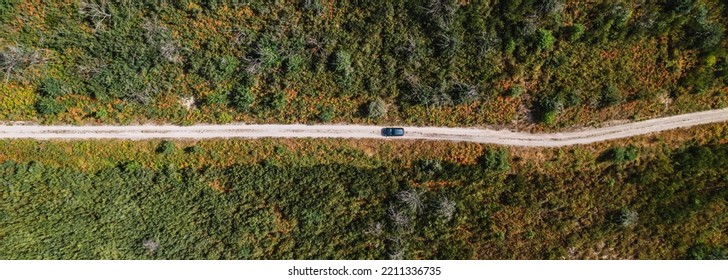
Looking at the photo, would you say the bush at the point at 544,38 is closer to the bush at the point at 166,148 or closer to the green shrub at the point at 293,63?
the green shrub at the point at 293,63

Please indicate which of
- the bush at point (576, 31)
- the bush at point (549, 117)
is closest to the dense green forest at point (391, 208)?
the bush at point (549, 117)

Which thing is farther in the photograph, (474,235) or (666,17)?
(474,235)

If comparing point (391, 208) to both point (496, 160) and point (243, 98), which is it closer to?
point (496, 160)

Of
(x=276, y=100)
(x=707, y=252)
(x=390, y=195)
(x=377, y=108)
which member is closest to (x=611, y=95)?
(x=707, y=252)

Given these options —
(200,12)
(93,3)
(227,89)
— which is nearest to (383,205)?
(227,89)

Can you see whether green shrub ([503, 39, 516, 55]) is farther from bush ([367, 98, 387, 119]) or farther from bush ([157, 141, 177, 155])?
bush ([157, 141, 177, 155])

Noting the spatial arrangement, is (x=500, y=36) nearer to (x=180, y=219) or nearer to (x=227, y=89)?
(x=227, y=89)
